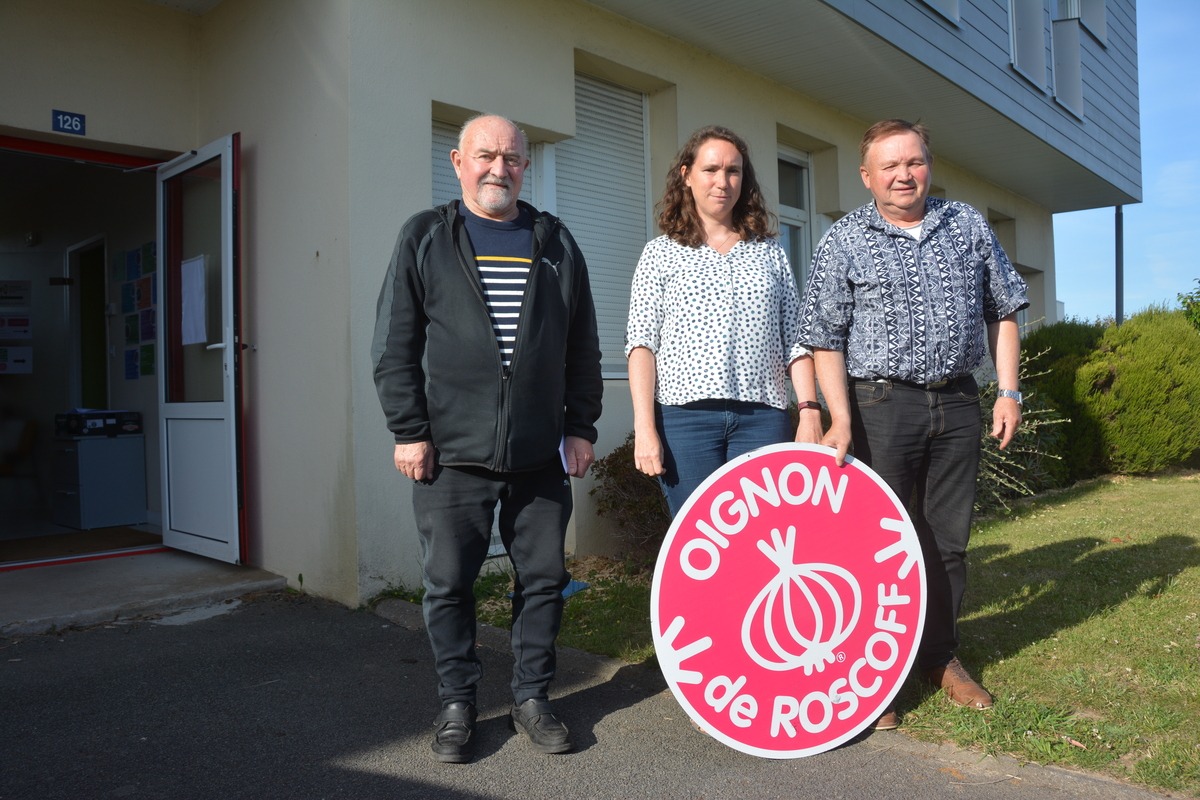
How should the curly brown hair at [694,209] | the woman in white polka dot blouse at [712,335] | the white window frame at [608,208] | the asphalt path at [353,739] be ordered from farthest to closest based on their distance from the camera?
the white window frame at [608,208], the curly brown hair at [694,209], the woman in white polka dot blouse at [712,335], the asphalt path at [353,739]

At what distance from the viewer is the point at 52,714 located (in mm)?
3650

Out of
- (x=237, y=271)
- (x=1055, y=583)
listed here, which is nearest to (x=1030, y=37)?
(x=1055, y=583)

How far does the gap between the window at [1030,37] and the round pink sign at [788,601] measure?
9625 mm

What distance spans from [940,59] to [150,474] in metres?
7.70

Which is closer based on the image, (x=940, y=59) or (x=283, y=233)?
(x=283, y=233)

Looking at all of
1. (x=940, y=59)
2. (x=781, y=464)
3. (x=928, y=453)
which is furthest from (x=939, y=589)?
(x=940, y=59)

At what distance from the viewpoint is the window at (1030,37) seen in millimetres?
11234

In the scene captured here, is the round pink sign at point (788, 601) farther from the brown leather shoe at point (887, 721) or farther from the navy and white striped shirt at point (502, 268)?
the navy and white striped shirt at point (502, 268)

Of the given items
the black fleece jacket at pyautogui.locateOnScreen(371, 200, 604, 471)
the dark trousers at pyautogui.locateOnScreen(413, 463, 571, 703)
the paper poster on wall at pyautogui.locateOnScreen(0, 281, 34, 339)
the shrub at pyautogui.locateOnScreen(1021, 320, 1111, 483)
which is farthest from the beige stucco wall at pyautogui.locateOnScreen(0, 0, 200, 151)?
the shrub at pyautogui.locateOnScreen(1021, 320, 1111, 483)

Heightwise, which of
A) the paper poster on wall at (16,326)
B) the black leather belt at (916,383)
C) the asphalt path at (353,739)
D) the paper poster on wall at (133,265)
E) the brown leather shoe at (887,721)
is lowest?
the asphalt path at (353,739)

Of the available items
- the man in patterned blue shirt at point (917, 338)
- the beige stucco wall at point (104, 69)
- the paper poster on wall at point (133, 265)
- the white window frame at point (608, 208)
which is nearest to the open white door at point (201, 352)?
the beige stucco wall at point (104, 69)

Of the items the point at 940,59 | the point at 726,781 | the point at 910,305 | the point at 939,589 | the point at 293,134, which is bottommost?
the point at 726,781

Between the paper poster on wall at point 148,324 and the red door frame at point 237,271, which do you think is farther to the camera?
the paper poster on wall at point 148,324

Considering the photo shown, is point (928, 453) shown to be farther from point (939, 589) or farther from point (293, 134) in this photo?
point (293, 134)
